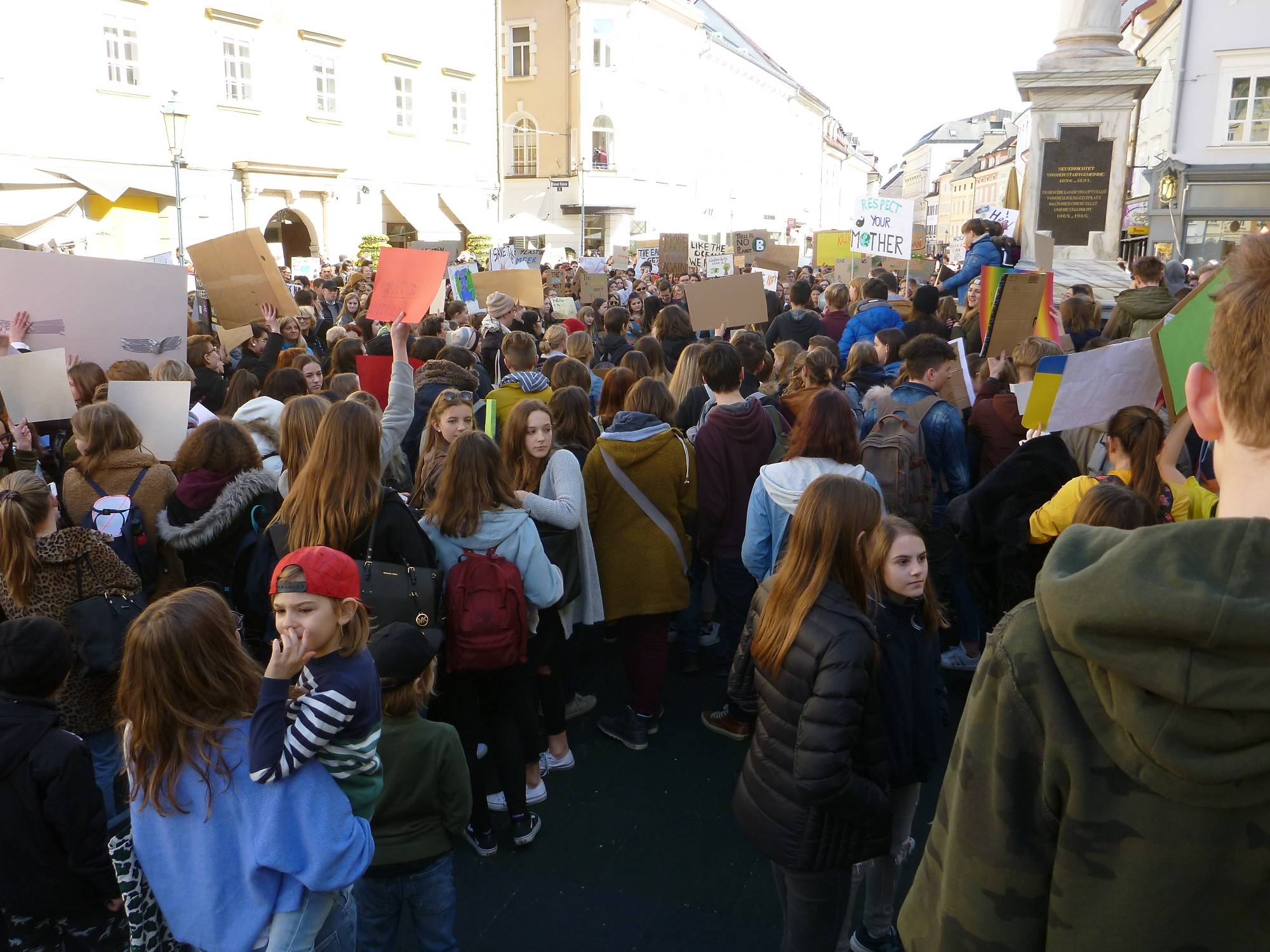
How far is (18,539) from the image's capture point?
138 inches

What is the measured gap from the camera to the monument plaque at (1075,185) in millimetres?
13484

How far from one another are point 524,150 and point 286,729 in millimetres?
47304

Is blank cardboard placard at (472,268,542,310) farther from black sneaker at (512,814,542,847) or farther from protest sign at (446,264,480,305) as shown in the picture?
black sneaker at (512,814,542,847)

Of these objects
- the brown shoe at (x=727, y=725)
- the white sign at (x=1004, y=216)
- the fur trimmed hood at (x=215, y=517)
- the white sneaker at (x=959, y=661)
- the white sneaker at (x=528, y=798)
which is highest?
the white sign at (x=1004, y=216)

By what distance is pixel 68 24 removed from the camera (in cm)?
2127

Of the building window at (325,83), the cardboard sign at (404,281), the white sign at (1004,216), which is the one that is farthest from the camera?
the building window at (325,83)

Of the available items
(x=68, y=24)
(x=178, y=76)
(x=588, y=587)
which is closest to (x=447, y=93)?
(x=178, y=76)

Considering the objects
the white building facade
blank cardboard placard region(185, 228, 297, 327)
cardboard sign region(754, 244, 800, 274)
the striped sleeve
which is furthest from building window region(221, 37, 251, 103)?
the striped sleeve

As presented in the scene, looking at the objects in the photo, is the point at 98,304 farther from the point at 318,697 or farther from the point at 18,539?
the point at 318,697

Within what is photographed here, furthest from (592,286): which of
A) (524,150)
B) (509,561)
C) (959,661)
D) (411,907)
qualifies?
(524,150)

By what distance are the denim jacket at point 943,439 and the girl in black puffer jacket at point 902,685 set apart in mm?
2113

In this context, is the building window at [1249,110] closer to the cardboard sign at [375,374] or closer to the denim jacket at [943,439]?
the denim jacket at [943,439]

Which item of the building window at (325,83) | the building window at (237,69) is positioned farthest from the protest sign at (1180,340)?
the building window at (325,83)

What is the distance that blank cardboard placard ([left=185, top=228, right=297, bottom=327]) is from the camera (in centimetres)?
786
